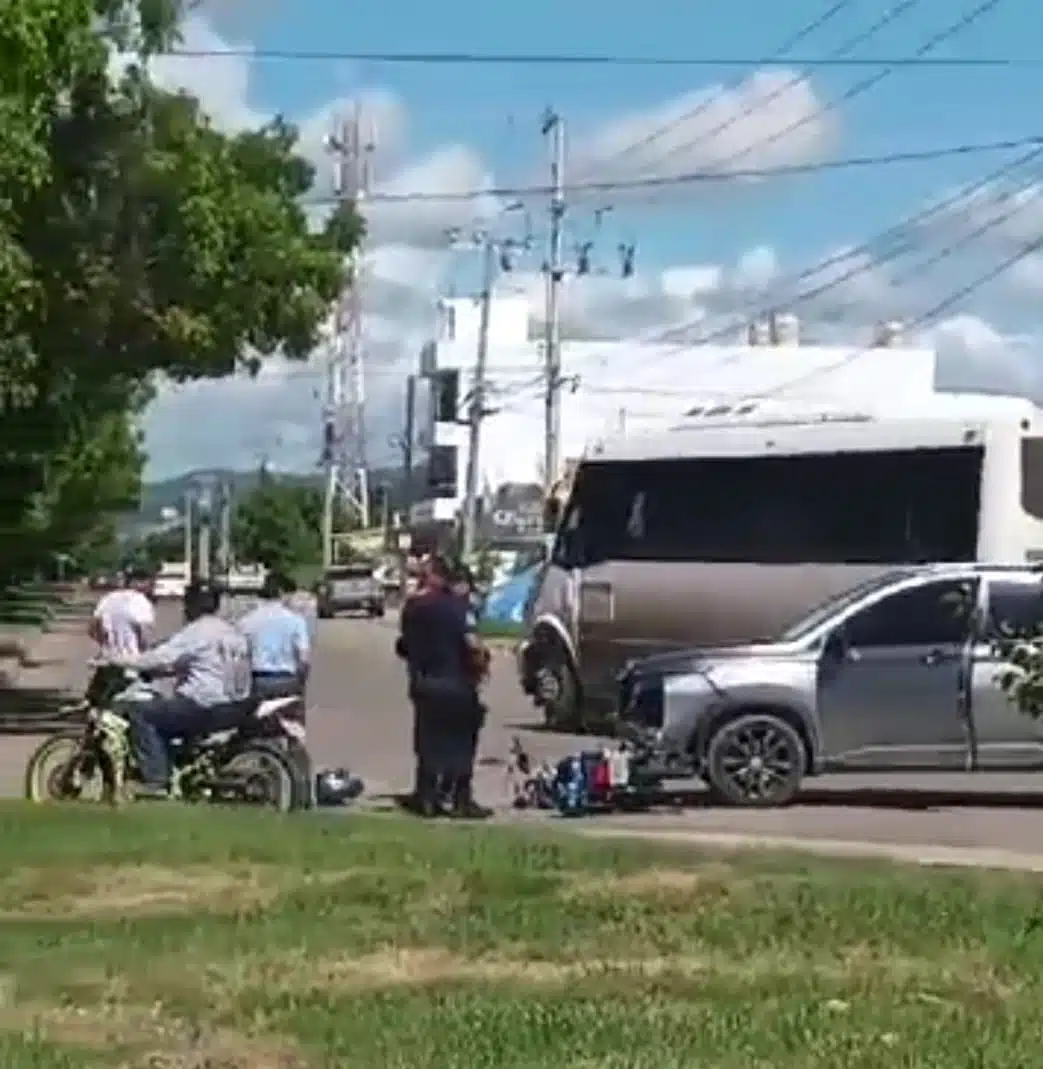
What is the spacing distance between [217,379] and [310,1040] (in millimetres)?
25158

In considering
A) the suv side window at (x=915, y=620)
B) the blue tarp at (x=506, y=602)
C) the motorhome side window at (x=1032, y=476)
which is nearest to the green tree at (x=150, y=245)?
the motorhome side window at (x=1032, y=476)

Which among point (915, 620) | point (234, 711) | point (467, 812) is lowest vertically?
point (467, 812)

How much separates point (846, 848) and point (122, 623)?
10001 millimetres

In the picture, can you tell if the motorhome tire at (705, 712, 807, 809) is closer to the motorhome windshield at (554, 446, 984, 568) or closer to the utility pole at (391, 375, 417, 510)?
the motorhome windshield at (554, 446, 984, 568)

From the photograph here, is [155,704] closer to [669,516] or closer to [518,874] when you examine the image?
[518,874]

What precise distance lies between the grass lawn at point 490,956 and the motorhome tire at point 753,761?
607 cm

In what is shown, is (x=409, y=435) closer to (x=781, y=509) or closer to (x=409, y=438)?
(x=409, y=438)

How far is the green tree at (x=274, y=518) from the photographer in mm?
141125

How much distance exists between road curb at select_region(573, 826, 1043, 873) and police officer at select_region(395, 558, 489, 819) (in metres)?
1.72

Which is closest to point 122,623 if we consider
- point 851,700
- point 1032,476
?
point 851,700

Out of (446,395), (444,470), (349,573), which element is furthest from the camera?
(444,470)

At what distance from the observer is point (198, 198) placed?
1215 inches

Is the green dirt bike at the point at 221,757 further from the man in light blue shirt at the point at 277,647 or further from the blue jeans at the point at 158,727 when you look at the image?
the man in light blue shirt at the point at 277,647

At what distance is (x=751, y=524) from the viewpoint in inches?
1270
